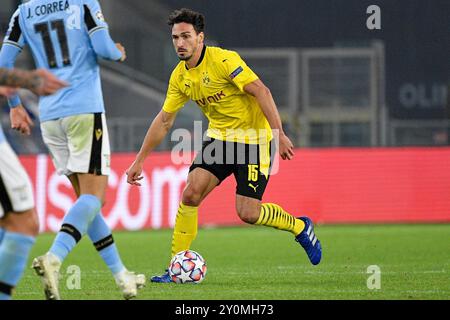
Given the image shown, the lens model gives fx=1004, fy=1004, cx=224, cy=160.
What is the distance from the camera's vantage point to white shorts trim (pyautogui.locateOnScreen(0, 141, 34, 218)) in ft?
16.9

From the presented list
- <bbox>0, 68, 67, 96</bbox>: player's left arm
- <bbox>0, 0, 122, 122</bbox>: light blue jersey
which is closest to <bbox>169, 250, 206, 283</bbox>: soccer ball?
<bbox>0, 0, 122, 122</bbox>: light blue jersey

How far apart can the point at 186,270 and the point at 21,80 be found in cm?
284

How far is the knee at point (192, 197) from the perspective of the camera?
7988 millimetres

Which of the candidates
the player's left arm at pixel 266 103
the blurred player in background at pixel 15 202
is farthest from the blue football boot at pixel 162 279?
the blurred player in background at pixel 15 202

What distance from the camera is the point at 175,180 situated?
15180 millimetres

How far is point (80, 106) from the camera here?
639 centimetres

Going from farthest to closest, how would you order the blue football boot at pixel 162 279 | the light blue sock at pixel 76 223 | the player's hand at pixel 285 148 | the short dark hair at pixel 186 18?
the short dark hair at pixel 186 18, the blue football boot at pixel 162 279, the player's hand at pixel 285 148, the light blue sock at pixel 76 223

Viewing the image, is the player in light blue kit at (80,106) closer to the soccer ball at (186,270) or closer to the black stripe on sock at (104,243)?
the black stripe on sock at (104,243)

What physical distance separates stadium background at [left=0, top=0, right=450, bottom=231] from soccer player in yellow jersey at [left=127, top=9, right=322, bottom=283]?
6.85 meters

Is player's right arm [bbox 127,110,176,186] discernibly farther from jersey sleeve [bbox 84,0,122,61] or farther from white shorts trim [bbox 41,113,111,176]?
jersey sleeve [bbox 84,0,122,61]

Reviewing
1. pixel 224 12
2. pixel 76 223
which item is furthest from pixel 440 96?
pixel 76 223
